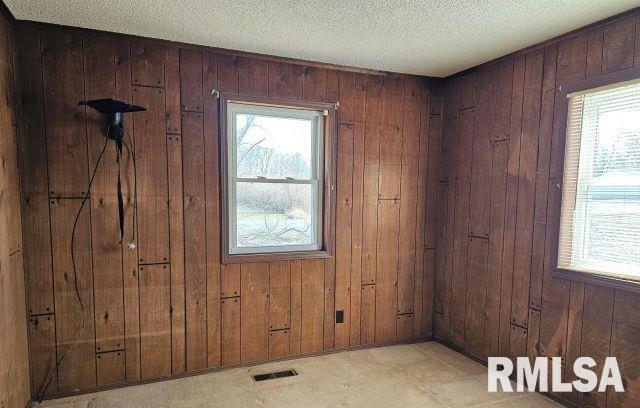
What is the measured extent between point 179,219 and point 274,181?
0.76 metres

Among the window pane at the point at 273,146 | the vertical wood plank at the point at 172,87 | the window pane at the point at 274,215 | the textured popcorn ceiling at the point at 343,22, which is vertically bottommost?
the window pane at the point at 274,215

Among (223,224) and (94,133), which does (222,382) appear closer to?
(223,224)

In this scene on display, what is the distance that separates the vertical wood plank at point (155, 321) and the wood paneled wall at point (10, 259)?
25.9 inches

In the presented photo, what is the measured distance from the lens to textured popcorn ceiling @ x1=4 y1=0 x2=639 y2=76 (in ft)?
6.55

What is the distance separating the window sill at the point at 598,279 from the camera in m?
2.01

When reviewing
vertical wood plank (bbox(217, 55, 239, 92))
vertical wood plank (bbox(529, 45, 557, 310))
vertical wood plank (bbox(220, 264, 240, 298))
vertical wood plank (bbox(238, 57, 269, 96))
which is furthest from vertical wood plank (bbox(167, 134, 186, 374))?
vertical wood plank (bbox(529, 45, 557, 310))

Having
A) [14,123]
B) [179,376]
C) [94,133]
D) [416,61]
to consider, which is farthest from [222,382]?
[416,61]

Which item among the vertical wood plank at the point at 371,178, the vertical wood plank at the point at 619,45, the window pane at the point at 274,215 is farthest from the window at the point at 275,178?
the vertical wood plank at the point at 619,45

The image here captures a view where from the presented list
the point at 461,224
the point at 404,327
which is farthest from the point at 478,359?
the point at 461,224

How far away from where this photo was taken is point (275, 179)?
2.90 m

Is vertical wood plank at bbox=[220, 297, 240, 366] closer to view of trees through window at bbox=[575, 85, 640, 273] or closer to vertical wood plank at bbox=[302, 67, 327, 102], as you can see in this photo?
vertical wood plank at bbox=[302, 67, 327, 102]

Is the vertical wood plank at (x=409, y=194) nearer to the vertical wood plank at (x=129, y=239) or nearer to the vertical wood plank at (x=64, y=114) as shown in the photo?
the vertical wood plank at (x=129, y=239)

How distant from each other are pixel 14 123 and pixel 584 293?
141 inches

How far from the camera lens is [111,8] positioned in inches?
81.0
